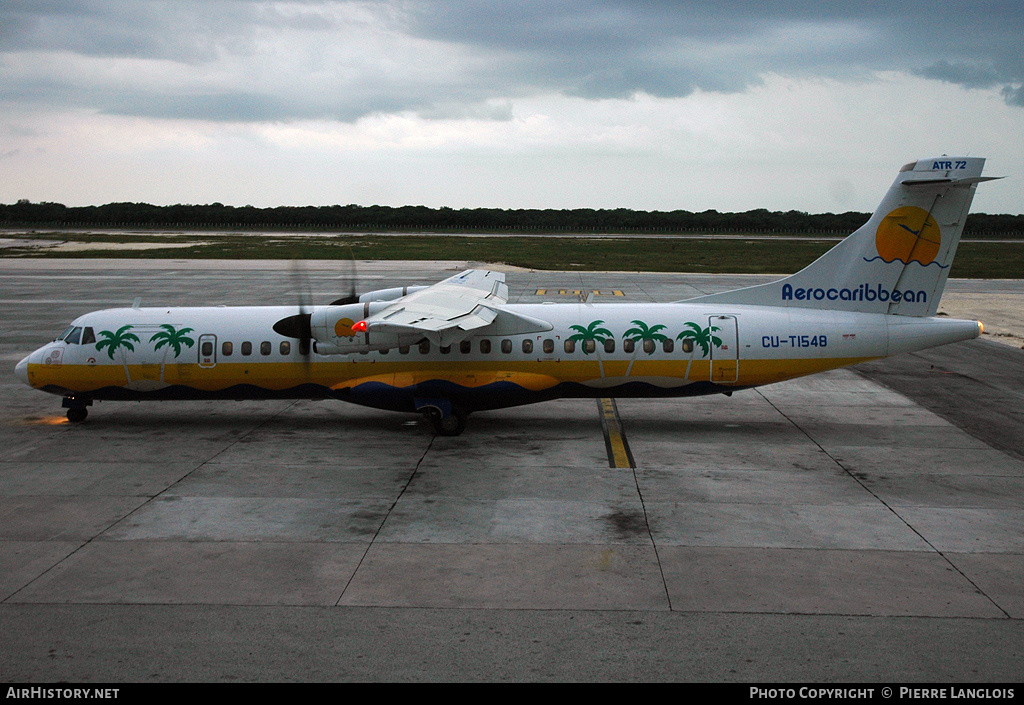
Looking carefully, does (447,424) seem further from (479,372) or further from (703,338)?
(703,338)

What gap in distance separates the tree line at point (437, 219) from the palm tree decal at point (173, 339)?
455ft

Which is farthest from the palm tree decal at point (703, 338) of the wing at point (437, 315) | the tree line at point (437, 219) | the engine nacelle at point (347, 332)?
the tree line at point (437, 219)

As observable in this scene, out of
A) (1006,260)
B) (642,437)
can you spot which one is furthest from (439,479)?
(1006,260)

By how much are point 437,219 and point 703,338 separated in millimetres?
158551

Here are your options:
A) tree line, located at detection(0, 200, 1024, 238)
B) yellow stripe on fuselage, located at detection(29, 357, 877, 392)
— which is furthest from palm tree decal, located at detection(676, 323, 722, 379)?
tree line, located at detection(0, 200, 1024, 238)

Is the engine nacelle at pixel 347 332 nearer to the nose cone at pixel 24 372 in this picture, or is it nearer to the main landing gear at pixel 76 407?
the main landing gear at pixel 76 407

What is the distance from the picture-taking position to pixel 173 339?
21125 millimetres

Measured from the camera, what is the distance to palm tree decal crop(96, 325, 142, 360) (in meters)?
21.2

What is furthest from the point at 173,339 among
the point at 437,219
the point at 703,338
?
the point at 437,219

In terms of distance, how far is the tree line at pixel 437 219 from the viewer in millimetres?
163500

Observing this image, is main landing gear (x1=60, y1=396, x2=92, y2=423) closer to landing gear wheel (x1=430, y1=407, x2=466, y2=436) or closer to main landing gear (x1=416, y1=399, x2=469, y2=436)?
main landing gear (x1=416, y1=399, x2=469, y2=436)

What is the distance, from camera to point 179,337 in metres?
21.1

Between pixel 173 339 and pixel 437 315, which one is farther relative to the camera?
pixel 173 339

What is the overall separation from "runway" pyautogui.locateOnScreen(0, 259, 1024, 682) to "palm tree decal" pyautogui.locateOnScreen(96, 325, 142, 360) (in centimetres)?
202
